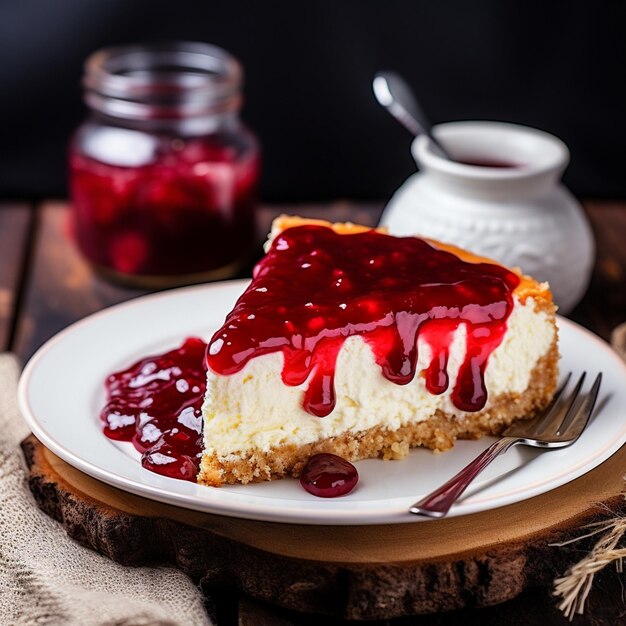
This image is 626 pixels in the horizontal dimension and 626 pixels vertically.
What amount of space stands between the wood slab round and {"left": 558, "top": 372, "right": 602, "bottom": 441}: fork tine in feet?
0.55

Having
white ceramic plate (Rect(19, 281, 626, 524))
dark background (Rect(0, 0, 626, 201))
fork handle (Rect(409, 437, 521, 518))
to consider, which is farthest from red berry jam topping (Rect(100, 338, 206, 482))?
dark background (Rect(0, 0, 626, 201))

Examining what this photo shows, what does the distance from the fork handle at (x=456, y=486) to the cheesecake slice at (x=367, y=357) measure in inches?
6.2

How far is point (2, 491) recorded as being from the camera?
2336 mm

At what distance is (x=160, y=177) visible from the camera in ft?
11.0

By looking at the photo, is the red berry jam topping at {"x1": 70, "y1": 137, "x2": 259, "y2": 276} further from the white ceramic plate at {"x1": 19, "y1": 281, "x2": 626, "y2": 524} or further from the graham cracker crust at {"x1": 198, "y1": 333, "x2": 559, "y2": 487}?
the graham cracker crust at {"x1": 198, "y1": 333, "x2": 559, "y2": 487}

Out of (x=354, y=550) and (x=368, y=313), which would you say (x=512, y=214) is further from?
(x=354, y=550)

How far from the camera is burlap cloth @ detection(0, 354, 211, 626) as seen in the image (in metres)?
1.98

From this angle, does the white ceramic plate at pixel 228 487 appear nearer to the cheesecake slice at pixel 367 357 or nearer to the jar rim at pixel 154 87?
the cheesecake slice at pixel 367 357

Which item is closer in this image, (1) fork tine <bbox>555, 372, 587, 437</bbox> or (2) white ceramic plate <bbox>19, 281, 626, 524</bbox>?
(2) white ceramic plate <bbox>19, 281, 626, 524</bbox>

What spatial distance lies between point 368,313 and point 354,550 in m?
0.52

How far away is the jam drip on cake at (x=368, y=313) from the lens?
224 cm

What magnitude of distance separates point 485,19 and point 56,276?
1.90 metres

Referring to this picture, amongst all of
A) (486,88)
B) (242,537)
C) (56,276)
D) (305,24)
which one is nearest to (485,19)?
(486,88)

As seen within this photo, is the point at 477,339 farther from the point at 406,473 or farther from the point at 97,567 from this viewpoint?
the point at 97,567
